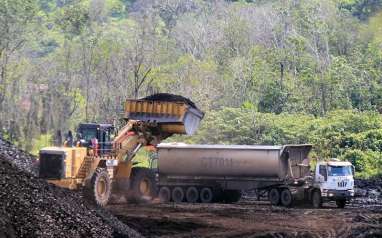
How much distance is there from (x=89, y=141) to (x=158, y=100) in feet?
10.9

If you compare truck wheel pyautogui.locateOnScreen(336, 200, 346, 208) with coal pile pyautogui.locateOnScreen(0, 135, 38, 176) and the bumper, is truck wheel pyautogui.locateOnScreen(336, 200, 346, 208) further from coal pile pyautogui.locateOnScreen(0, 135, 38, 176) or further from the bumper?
coal pile pyautogui.locateOnScreen(0, 135, 38, 176)

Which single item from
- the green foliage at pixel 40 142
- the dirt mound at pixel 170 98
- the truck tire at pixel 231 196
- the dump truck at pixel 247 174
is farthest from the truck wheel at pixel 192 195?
the green foliage at pixel 40 142

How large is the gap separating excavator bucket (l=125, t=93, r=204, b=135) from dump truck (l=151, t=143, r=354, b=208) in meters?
2.91

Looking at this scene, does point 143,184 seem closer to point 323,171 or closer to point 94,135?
point 94,135

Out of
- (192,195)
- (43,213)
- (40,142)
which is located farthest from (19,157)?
(40,142)

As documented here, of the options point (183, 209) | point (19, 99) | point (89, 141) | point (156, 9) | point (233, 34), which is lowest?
point (183, 209)

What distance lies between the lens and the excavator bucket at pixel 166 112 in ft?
105

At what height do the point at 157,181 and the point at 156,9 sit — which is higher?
the point at 156,9

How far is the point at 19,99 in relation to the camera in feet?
196

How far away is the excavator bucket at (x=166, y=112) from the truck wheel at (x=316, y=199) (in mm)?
5753

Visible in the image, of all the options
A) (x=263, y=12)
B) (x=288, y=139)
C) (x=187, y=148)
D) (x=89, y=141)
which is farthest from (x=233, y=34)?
(x=89, y=141)

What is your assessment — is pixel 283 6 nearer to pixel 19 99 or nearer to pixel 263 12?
pixel 263 12

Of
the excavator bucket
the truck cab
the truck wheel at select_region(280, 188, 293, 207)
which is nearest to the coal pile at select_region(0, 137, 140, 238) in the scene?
A: the excavator bucket

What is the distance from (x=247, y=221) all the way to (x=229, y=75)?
117ft
